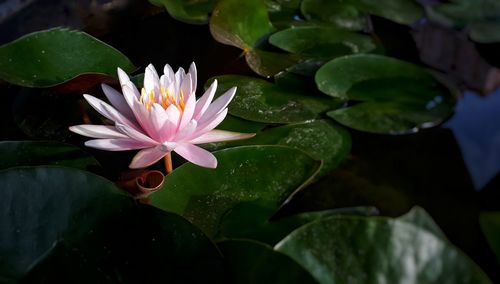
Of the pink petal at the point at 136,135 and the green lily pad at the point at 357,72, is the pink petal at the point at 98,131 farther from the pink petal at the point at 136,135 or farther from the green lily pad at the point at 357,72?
the green lily pad at the point at 357,72

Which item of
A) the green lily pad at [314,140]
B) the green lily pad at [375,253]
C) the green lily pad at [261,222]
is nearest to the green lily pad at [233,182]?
the green lily pad at [261,222]

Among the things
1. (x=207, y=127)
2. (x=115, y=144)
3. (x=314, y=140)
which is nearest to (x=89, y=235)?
(x=115, y=144)

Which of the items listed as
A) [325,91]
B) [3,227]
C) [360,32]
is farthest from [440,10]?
[3,227]

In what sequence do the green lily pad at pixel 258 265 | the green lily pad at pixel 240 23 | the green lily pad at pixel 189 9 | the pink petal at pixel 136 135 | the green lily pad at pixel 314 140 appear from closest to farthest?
the green lily pad at pixel 258 265 → the pink petal at pixel 136 135 → the green lily pad at pixel 314 140 → the green lily pad at pixel 240 23 → the green lily pad at pixel 189 9

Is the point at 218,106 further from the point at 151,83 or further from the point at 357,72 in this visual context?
the point at 357,72

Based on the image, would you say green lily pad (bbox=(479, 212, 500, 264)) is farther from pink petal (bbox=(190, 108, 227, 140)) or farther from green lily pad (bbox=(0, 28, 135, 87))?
green lily pad (bbox=(0, 28, 135, 87))

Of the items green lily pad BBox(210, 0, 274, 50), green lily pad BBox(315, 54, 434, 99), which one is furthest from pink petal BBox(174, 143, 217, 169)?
green lily pad BBox(210, 0, 274, 50)
